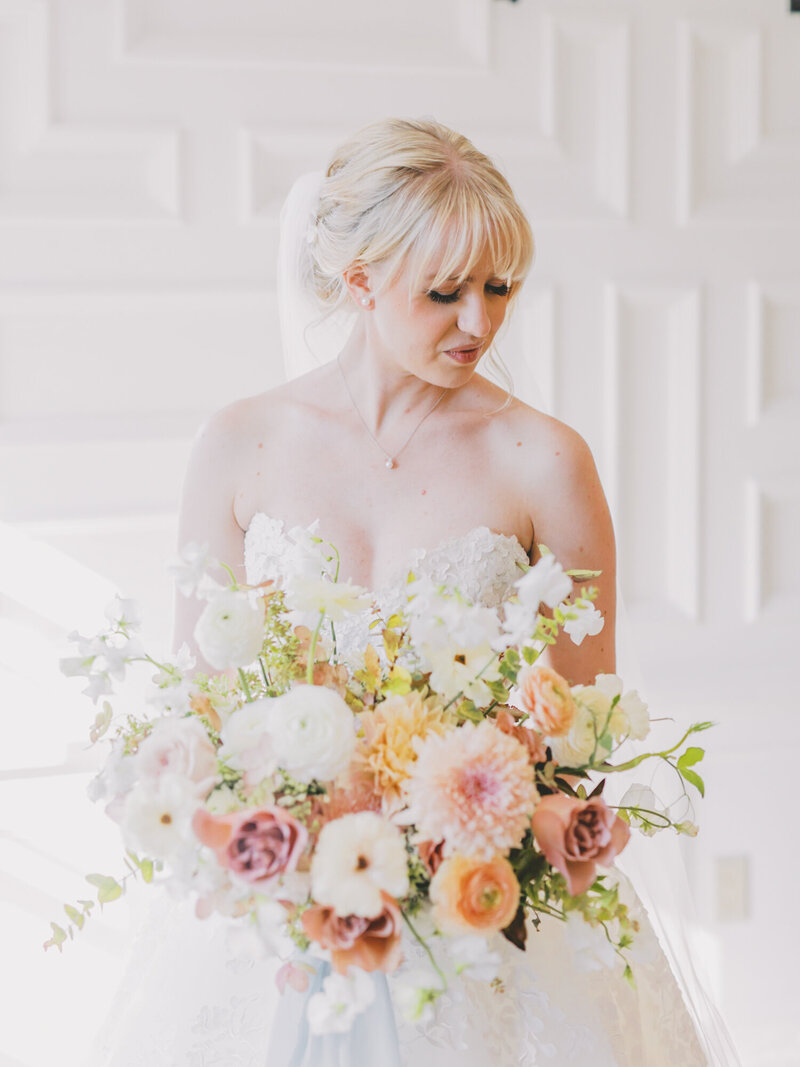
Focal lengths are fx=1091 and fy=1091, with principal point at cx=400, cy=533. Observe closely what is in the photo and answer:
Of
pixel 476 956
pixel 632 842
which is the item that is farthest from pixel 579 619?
pixel 632 842

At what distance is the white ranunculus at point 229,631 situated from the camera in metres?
0.90

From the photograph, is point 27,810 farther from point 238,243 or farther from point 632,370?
point 632,370

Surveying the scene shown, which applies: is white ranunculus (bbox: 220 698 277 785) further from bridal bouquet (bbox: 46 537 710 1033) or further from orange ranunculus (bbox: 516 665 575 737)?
orange ranunculus (bbox: 516 665 575 737)

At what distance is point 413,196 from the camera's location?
1.40 m

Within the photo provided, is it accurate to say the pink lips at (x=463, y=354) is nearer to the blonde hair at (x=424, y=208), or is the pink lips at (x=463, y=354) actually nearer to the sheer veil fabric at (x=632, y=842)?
the blonde hair at (x=424, y=208)

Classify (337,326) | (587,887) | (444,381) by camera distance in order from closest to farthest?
(587,887) → (444,381) → (337,326)

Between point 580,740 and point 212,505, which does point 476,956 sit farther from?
point 212,505

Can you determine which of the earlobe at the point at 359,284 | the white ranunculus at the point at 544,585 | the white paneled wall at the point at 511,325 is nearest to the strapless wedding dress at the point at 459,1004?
the white ranunculus at the point at 544,585

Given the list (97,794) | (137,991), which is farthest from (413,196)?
(137,991)

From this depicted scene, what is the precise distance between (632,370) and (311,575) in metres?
1.40

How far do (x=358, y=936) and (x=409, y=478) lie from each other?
33.2 inches

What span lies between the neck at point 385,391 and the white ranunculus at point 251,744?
0.78 meters

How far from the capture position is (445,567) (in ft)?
4.85

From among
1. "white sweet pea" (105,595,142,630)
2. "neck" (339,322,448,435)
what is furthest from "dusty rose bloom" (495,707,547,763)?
"neck" (339,322,448,435)
